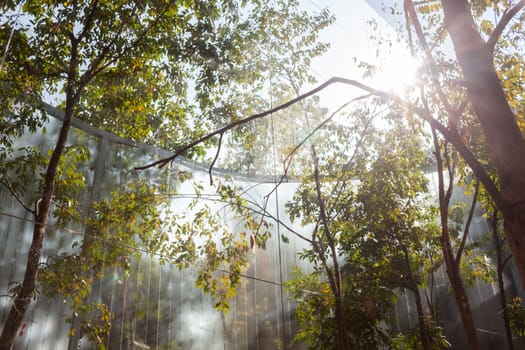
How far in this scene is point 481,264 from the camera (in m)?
3.78

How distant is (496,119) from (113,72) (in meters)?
2.56

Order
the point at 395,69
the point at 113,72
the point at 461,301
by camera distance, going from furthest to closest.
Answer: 1. the point at 395,69
2. the point at 113,72
3. the point at 461,301

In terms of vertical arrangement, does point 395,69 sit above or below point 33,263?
above

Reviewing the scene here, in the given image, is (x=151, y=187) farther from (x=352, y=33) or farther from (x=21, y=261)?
(x=352, y=33)

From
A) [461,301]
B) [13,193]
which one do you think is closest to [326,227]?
[461,301]

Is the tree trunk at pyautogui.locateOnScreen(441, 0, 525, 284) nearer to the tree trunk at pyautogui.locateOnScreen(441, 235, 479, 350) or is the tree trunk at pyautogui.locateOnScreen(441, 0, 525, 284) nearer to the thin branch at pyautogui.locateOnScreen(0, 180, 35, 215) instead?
the tree trunk at pyautogui.locateOnScreen(441, 235, 479, 350)

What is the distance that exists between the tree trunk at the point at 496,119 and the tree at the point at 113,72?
1.82m

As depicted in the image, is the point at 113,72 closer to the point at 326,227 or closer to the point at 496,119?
the point at 326,227

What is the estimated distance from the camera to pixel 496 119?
0.82 m

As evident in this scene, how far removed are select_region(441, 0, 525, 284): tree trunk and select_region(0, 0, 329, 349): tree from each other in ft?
5.98

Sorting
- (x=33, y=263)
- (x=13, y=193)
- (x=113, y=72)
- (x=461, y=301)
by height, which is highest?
(x=113, y=72)

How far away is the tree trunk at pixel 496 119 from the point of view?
0.74m

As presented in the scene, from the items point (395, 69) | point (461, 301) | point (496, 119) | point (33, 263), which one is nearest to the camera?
point (496, 119)

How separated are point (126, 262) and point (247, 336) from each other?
131 cm
